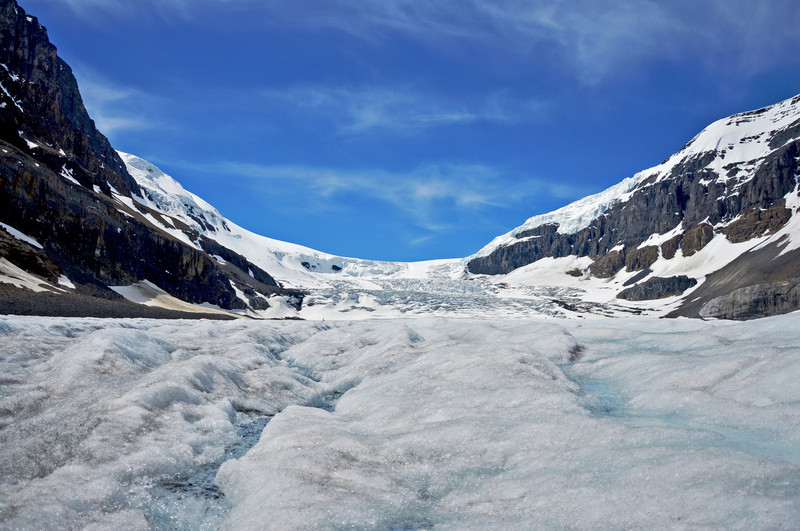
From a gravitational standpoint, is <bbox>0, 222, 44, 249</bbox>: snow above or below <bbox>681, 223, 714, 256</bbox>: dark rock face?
below

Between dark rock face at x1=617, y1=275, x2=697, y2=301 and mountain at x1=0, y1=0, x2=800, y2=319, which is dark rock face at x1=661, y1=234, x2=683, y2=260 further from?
dark rock face at x1=617, y1=275, x2=697, y2=301

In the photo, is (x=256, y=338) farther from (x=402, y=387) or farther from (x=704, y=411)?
(x=704, y=411)

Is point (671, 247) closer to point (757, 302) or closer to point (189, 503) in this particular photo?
point (757, 302)

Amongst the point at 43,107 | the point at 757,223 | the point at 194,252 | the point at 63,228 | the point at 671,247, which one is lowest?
the point at 63,228

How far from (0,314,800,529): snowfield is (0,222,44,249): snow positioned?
154ft

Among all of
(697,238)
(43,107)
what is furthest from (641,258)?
(43,107)

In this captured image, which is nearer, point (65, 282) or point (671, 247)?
point (65, 282)

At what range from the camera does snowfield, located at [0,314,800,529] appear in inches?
237

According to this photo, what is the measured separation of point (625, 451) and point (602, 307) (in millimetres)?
133735

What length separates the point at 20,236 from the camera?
176 ft

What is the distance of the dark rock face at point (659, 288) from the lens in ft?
471

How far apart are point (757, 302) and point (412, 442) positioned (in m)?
100

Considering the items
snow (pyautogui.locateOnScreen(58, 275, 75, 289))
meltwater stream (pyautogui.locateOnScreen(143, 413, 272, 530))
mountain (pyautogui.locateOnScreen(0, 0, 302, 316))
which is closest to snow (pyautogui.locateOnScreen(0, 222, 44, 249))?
mountain (pyautogui.locateOnScreen(0, 0, 302, 316))

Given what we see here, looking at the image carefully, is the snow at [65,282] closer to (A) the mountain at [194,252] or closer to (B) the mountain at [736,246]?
(A) the mountain at [194,252]
